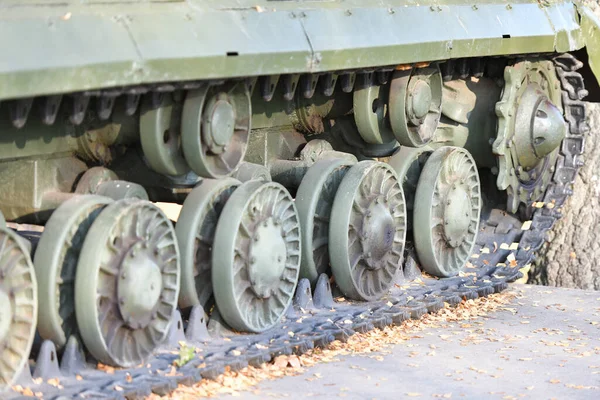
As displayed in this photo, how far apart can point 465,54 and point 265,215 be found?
1.91 m

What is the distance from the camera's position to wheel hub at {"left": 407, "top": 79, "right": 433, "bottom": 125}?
859 centimetres

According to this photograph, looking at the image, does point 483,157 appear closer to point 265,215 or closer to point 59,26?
point 265,215

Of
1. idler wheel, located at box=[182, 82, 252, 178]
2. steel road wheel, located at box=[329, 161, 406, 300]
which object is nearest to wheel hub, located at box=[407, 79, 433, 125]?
steel road wheel, located at box=[329, 161, 406, 300]

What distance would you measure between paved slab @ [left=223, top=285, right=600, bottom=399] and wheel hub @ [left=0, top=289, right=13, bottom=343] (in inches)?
50.2

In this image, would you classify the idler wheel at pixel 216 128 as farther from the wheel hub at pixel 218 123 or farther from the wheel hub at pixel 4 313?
the wheel hub at pixel 4 313

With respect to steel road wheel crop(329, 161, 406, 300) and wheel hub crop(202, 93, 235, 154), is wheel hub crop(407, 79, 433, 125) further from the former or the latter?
wheel hub crop(202, 93, 235, 154)

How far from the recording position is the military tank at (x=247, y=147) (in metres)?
6.11

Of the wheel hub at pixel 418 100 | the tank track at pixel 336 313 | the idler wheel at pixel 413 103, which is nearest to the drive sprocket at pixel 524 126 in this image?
the tank track at pixel 336 313

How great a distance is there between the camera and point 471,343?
26.6 feet

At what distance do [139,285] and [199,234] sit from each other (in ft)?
2.65

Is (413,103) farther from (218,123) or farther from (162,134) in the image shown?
(162,134)

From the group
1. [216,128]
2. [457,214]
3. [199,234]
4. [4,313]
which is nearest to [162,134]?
[216,128]

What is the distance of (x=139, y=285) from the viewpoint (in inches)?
261

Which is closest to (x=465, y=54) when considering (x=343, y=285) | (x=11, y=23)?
(x=343, y=285)
